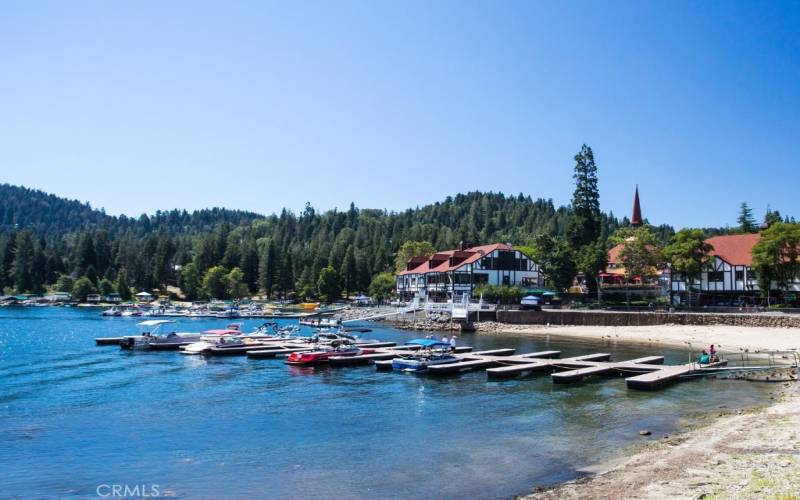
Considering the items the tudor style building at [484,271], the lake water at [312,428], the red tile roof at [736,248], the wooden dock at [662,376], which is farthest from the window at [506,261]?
the wooden dock at [662,376]

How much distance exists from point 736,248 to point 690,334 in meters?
24.9

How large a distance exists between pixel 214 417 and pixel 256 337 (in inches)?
1284

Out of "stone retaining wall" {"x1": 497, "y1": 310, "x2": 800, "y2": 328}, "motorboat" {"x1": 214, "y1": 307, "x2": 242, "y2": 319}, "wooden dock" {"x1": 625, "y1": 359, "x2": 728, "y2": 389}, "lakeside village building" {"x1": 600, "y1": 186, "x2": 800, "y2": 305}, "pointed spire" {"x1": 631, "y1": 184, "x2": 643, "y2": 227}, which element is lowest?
"motorboat" {"x1": 214, "y1": 307, "x2": 242, "y2": 319}

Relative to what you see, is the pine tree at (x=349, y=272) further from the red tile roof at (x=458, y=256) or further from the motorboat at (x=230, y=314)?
the red tile roof at (x=458, y=256)

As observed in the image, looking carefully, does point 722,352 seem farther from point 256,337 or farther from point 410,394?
point 256,337

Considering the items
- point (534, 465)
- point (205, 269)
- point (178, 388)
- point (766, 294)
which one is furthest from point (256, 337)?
point (205, 269)

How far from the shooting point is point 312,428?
2392 cm

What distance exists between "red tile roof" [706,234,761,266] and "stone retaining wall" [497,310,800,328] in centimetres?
1362

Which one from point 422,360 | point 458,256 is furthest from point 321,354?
point 458,256

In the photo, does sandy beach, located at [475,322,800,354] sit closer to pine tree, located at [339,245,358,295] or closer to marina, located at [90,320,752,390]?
marina, located at [90,320,752,390]

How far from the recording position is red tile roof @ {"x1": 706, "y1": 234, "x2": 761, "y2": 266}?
71.6m

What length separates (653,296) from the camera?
79562 millimetres

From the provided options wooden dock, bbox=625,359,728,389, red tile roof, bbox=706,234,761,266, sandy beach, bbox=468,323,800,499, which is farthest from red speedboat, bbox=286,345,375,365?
red tile roof, bbox=706,234,761,266

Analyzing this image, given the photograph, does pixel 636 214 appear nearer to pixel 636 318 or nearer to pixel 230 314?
pixel 636 318
